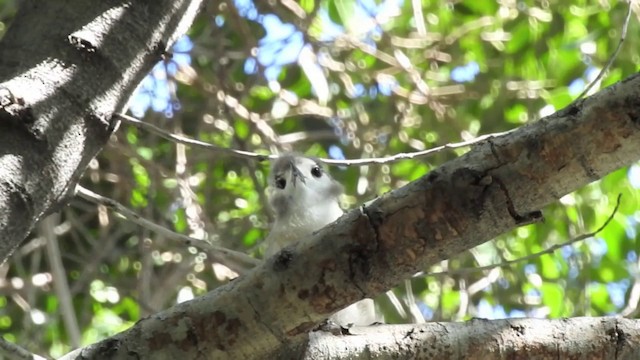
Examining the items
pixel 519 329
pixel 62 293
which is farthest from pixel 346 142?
pixel 519 329

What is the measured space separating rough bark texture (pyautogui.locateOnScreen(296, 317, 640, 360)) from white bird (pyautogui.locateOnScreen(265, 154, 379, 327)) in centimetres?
88

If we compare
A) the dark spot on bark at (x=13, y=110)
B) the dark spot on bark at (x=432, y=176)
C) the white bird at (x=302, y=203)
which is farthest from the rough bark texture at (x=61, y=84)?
the white bird at (x=302, y=203)

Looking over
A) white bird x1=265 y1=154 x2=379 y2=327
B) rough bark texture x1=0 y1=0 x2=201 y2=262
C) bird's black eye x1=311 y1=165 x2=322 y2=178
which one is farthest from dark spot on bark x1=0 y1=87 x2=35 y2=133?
bird's black eye x1=311 y1=165 x2=322 y2=178

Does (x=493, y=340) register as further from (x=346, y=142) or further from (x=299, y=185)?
(x=346, y=142)

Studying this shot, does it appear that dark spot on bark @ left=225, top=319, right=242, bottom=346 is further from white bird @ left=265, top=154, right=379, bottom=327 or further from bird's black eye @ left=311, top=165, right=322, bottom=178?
bird's black eye @ left=311, top=165, right=322, bottom=178

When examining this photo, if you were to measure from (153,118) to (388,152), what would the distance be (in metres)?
0.94

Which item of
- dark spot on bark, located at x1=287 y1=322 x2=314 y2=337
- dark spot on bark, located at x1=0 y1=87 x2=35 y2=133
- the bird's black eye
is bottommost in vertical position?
dark spot on bark, located at x1=287 y1=322 x2=314 y2=337

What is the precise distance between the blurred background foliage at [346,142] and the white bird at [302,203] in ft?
0.93

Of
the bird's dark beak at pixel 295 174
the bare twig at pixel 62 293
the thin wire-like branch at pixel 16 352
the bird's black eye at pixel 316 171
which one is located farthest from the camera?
the bird's black eye at pixel 316 171

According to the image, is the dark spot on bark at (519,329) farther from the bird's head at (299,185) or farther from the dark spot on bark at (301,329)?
the bird's head at (299,185)

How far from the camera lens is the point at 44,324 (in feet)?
10.5

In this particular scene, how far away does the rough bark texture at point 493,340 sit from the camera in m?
1.52

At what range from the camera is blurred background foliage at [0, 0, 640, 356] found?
135 inches

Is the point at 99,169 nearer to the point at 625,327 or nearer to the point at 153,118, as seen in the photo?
the point at 153,118
